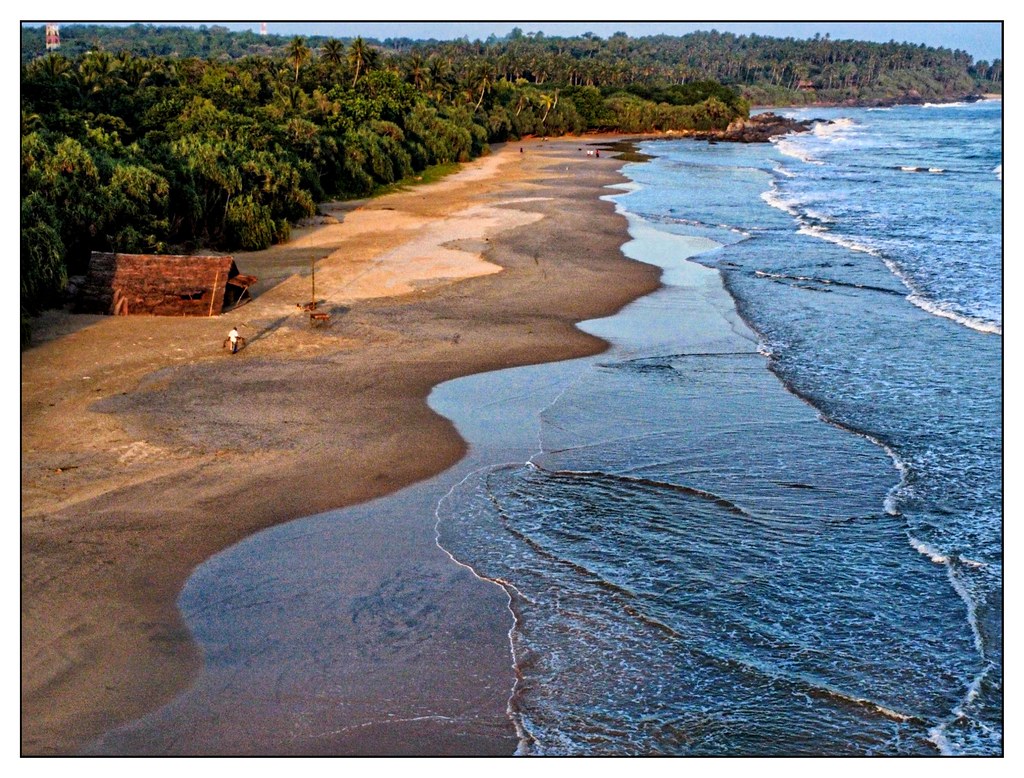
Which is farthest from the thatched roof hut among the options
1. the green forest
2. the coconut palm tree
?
the coconut palm tree

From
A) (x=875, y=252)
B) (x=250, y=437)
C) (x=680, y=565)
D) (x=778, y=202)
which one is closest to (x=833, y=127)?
(x=778, y=202)

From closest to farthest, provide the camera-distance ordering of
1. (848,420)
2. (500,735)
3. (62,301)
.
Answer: (500,735), (848,420), (62,301)

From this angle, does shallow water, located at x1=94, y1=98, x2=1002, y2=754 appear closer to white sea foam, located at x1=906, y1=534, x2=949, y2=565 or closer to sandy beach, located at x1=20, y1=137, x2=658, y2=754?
→ white sea foam, located at x1=906, y1=534, x2=949, y2=565

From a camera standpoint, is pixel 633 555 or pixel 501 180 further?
pixel 501 180

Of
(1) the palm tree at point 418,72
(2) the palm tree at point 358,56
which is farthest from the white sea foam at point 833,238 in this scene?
(1) the palm tree at point 418,72

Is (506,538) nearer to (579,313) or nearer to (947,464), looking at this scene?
(947,464)

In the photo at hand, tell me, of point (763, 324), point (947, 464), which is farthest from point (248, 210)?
point (947, 464)

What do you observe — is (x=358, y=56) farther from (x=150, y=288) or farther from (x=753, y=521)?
(x=753, y=521)
